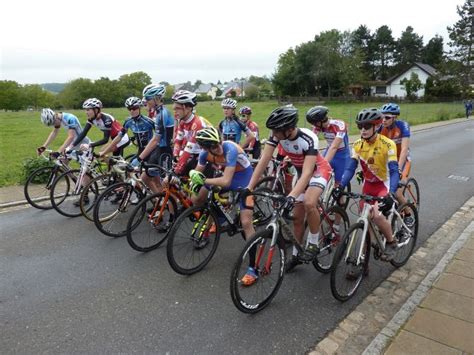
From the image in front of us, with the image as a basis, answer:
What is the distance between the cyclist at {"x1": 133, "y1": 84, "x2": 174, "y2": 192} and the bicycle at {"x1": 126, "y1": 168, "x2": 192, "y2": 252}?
85 centimetres

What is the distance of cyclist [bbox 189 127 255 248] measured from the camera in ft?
13.9

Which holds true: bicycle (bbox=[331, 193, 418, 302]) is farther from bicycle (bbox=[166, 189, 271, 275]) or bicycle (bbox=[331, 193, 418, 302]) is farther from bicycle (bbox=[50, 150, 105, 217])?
bicycle (bbox=[50, 150, 105, 217])

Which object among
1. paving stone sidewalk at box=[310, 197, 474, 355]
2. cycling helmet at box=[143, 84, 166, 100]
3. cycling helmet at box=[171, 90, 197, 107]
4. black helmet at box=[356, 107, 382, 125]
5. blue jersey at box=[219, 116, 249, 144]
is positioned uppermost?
cycling helmet at box=[143, 84, 166, 100]

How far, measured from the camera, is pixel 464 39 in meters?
58.6

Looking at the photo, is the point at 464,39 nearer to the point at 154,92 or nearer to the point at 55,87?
the point at 154,92

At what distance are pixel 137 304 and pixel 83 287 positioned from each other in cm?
79

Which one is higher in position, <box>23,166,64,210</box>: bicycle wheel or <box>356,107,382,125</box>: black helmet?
<box>356,107,382,125</box>: black helmet

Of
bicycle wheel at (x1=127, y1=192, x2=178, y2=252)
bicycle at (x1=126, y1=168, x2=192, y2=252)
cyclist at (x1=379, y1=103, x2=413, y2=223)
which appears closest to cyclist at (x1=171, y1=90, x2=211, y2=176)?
bicycle at (x1=126, y1=168, x2=192, y2=252)

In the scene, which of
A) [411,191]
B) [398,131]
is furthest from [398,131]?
[411,191]

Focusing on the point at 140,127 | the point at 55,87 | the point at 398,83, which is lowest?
the point at 140,127

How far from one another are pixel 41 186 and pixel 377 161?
617cm

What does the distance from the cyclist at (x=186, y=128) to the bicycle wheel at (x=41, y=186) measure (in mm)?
2790

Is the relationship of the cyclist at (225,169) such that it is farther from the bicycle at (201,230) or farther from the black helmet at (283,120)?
the black helmet at (283,120)

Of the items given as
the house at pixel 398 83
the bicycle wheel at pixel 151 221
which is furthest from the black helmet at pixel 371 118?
the house at pixel 398 83
